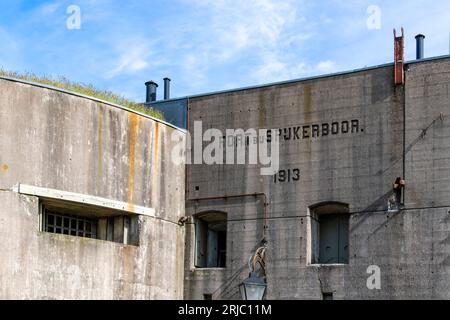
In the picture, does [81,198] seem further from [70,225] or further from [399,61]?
[399,61]

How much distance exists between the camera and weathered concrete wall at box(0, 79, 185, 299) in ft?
68.2

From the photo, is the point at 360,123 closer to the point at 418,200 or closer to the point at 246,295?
the point at 418,200

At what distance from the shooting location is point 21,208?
68.4ft

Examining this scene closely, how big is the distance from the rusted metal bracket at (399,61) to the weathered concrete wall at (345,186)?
0.74 feet

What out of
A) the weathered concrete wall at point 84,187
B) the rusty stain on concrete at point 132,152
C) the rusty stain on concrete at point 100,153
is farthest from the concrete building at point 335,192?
the rusty stain on concrete at point 100,153

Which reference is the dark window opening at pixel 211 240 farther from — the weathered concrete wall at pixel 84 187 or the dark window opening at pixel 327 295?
the dark window opening at pixel 327 295

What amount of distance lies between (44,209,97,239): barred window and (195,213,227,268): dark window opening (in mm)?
2824

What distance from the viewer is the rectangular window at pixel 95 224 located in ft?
74.7

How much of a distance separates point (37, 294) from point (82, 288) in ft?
4.09

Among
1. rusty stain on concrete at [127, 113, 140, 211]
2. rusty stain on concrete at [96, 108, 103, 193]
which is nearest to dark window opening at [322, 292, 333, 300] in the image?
rusty stain on concrete at [127, 113, 140, 211]

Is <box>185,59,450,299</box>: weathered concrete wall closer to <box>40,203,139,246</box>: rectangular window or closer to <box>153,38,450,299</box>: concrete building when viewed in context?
<box>153,38,450,299</box>: concrete building

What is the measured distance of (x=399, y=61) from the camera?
74.6ft
